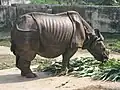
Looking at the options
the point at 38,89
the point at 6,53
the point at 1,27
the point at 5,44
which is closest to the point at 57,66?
the point at 38,89

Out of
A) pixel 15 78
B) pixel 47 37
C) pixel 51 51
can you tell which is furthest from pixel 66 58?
pixel 15 78

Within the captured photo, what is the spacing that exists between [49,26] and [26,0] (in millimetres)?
16911

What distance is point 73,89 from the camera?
814 cm

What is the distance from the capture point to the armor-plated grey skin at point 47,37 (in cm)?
908

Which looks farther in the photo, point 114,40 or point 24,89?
point 114,40

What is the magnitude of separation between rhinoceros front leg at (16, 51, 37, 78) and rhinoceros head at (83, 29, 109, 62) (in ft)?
5.42

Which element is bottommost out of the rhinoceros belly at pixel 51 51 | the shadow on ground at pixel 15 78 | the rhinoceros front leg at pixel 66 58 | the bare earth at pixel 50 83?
the shadow on ground at pixel 15 78

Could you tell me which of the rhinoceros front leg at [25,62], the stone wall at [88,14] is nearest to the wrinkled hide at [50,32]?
the rhinoceros front leg at [25,62]

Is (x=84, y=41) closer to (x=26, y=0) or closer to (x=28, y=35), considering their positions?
(x=28, y=35)

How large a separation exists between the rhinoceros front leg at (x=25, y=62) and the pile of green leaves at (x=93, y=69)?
0.82 meters

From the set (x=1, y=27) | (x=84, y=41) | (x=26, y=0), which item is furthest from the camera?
(x=26, y=0)

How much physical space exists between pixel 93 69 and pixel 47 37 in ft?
4.90

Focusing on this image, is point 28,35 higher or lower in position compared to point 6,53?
higher

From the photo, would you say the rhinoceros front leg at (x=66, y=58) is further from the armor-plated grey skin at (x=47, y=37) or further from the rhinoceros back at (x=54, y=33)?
the rhinoceros back at (x=54, y=33)
